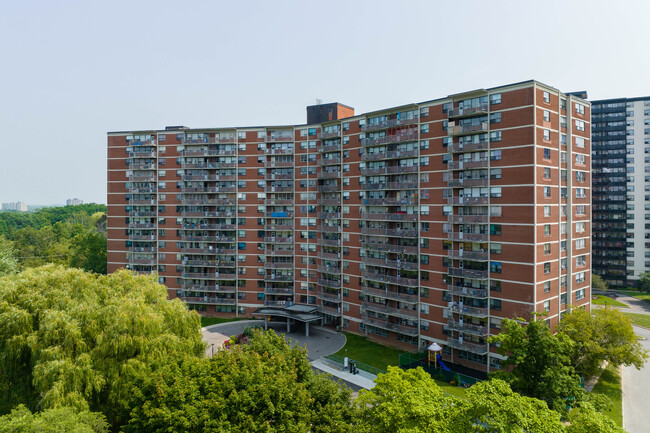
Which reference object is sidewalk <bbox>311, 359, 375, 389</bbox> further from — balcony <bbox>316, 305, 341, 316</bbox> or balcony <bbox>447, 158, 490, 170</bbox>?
balcony <bbox>447, 158, 490, 170</bbox>

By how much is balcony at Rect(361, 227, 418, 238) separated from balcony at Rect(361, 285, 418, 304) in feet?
27.9

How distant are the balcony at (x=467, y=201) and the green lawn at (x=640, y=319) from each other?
1824 inches

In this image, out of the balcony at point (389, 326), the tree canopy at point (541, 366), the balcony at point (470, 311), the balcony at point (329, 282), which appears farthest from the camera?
the balcony at point (329, 282)

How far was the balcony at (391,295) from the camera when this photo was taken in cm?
5746

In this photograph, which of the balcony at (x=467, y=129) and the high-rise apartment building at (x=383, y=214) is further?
the balcony at (x=467, y=129)

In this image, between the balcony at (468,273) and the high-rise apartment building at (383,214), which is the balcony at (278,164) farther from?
the balcony at (468,273)

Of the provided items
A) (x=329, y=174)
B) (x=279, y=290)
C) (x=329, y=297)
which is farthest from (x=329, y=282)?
(x=329, y=174)

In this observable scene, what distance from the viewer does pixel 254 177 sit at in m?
74.7

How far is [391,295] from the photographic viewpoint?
59.2 metres

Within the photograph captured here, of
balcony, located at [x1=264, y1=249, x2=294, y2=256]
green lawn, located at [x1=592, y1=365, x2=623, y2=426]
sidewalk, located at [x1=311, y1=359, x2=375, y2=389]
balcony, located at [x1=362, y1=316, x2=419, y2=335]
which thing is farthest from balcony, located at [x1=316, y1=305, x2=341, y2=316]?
green lawn, located at [x1=592, y1=365, x2=623, y2=426]

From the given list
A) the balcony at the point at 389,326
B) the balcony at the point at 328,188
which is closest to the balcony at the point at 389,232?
the balcony at the point at 328,188

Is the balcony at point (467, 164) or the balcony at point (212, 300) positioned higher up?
the balcony at point (467, 164)

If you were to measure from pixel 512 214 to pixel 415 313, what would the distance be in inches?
766

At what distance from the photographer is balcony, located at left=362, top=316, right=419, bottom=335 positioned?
56.9 meters
